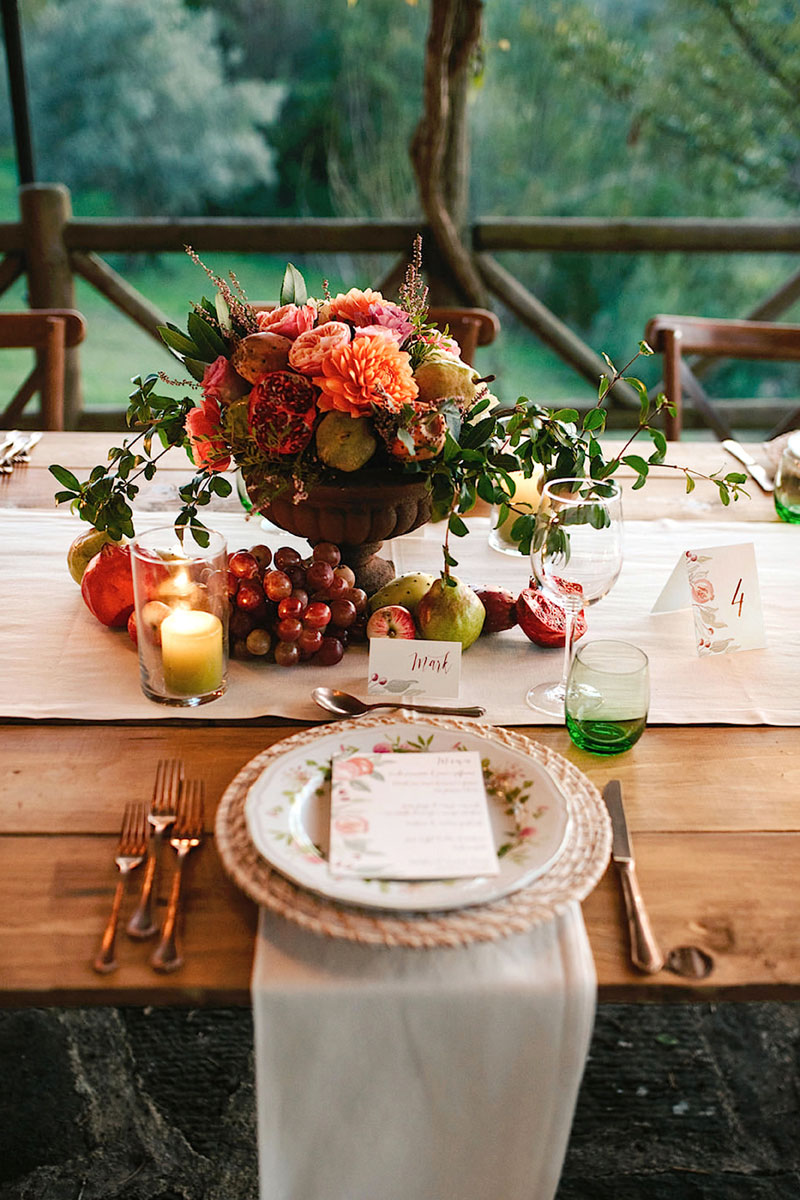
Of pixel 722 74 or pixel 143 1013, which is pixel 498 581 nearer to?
pixel 143 1013

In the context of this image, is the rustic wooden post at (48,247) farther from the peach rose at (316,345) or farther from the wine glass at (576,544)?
the wine glass at (576,544)

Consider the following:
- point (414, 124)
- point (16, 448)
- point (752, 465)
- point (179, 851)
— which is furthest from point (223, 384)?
point (414, 124)

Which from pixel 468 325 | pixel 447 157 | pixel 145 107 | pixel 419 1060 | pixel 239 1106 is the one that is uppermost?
pixel 145 107

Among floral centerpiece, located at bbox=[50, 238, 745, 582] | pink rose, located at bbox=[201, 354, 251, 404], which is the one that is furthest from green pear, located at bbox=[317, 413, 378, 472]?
pink rose, located at bbox=[201, 354, 251, 404]

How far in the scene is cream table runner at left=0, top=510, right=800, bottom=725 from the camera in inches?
41.8

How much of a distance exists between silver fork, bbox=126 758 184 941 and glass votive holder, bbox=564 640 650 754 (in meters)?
0.37

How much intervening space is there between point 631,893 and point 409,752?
0.23 m

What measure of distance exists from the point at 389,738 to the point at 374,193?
10.3ft

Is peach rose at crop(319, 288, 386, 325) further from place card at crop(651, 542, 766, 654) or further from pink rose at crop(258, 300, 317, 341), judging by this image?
place card at crop(651, 542, 766, 654)

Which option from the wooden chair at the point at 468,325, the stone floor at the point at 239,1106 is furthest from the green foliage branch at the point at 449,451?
the wooden chair at the point at 468,325

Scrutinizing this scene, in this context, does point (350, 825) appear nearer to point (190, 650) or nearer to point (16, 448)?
point (190, 650)

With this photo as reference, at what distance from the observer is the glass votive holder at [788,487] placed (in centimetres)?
148

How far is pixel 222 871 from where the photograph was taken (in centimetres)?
84

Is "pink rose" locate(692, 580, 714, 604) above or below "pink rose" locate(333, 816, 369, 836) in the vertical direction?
above
